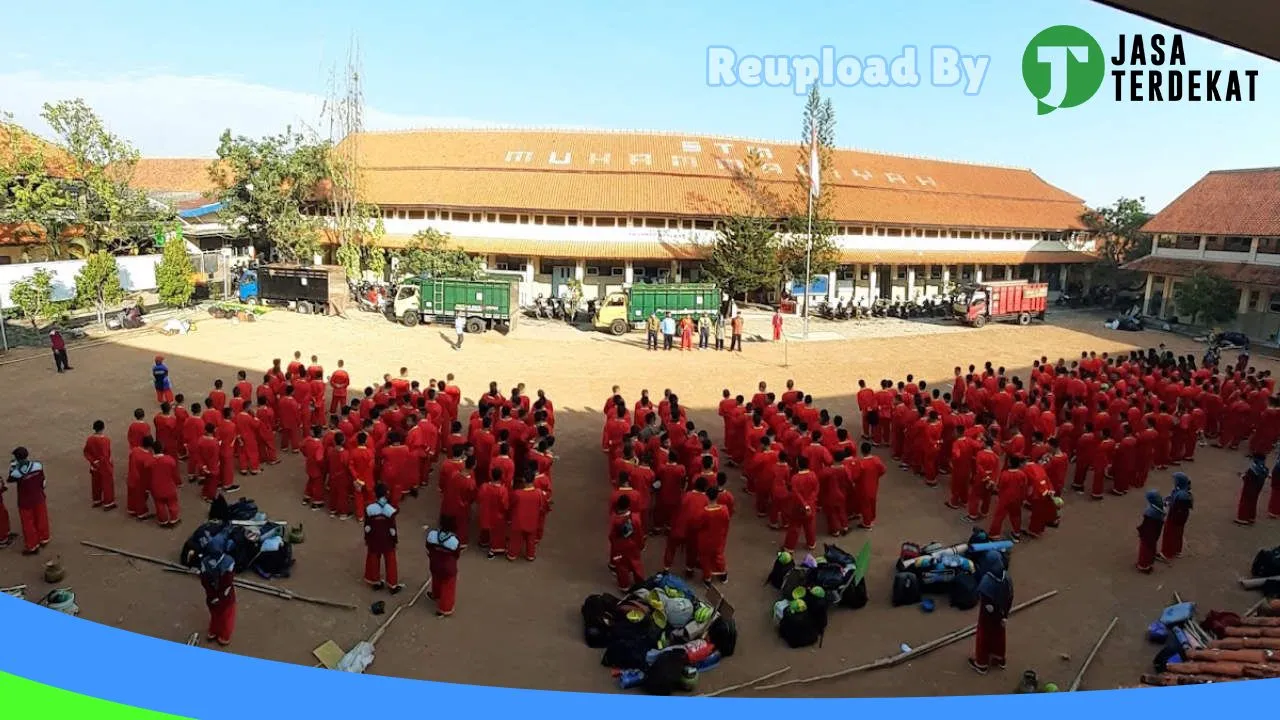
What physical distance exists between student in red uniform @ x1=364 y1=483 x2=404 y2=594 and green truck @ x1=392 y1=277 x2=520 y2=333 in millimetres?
15358

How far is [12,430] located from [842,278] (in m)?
26.8

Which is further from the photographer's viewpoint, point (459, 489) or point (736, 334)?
point (736, 334)

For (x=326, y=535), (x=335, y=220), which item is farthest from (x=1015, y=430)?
(x=335, y=220)

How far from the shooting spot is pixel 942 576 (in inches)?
304

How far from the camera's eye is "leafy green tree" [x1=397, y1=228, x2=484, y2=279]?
86.8ft

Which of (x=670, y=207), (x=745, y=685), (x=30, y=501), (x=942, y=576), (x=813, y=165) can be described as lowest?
(x=745, y=685)

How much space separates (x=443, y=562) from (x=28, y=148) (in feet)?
79.1

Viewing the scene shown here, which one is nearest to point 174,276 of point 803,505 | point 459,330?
point 459,330

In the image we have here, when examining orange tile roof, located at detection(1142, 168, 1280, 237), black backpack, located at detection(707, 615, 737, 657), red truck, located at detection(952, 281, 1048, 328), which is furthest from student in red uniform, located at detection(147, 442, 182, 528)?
orange tile roof, located at detection(1142, 168, 1280, 237)

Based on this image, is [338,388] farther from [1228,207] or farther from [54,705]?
[1228,207]

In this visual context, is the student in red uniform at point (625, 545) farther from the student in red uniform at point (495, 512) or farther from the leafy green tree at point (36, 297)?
the leafy green tree at point (36, 297)

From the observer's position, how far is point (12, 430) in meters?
12.4

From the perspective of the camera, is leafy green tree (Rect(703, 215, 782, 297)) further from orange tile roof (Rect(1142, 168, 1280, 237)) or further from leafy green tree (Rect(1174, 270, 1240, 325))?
orange tile roof (Rect(1142, 168, 1280, 237))

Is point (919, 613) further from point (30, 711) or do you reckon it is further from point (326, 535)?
point (30, 711)
